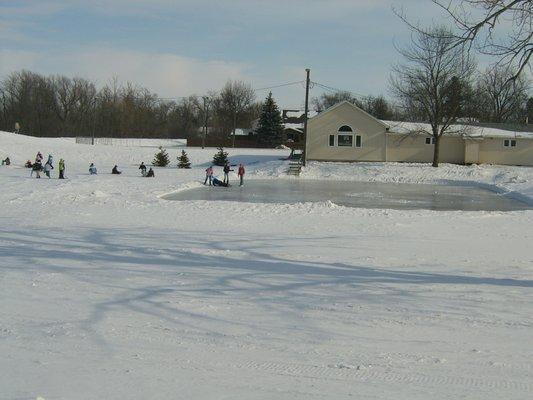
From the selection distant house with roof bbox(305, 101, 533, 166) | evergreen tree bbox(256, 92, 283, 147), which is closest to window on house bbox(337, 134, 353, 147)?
distant house with roof bbox(305, 101, 533, 166)

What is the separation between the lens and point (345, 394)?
4.96 m

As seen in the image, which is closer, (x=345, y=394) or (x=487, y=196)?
(x=345, y=394)

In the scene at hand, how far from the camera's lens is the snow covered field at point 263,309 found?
5277mm

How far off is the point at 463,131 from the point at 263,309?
45.9 metres

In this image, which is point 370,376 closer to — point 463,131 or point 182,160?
point 182,160

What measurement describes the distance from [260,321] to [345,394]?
2.48 metres

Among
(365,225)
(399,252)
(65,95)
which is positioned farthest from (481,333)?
(65,95)

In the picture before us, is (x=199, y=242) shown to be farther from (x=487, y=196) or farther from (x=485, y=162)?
(x=485, y=162)

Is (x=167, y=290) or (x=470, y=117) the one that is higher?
(x=470, y=117)

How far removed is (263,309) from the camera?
787cm

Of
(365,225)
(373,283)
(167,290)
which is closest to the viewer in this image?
(167,290)

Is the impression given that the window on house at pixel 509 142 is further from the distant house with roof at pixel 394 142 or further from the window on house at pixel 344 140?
the window on house at pixel 344 140

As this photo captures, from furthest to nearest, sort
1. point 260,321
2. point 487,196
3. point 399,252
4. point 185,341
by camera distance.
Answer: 1. point 487,196
2. point 399,252
3. point 260,321
4. point 185,341

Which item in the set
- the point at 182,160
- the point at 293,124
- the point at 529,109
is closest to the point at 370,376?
the point at 182,160
